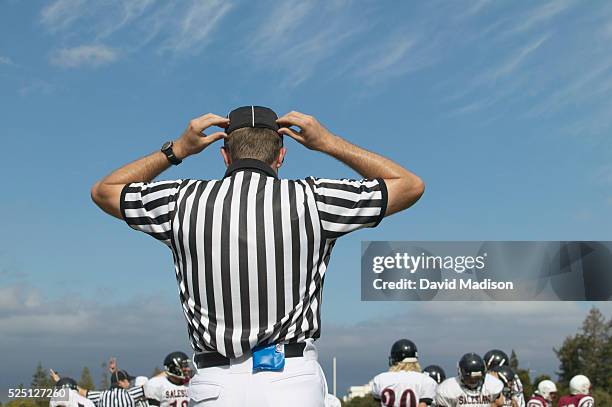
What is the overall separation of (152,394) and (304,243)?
1299 centimetres

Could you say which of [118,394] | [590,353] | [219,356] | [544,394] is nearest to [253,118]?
[219,356]

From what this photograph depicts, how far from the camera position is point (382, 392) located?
11.9 metres

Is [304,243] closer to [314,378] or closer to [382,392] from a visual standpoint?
[314,378]

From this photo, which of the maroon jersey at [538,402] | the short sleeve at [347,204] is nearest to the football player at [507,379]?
the maroon jersey at [538,402]

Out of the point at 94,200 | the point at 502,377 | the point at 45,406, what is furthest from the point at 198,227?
the point at 45,406

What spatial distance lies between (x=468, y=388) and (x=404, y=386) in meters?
2.27

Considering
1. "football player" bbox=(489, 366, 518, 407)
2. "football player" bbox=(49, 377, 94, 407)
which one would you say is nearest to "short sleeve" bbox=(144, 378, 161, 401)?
"football player" bbox=(49, 377, 94, 407)

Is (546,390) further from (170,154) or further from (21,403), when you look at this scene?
(170,154)

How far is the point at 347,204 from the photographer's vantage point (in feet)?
11.9

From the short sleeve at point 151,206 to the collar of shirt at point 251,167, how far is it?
0.81ft

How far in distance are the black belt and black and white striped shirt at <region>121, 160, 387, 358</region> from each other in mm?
31

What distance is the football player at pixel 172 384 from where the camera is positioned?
→ 1541 centimetres

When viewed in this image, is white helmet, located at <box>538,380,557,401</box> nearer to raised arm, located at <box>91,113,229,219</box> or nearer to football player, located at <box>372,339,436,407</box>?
football player, located at <box>372,339,436,407</box>

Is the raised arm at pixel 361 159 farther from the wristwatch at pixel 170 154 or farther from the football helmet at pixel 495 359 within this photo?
the football helmet at pixel 495 359
